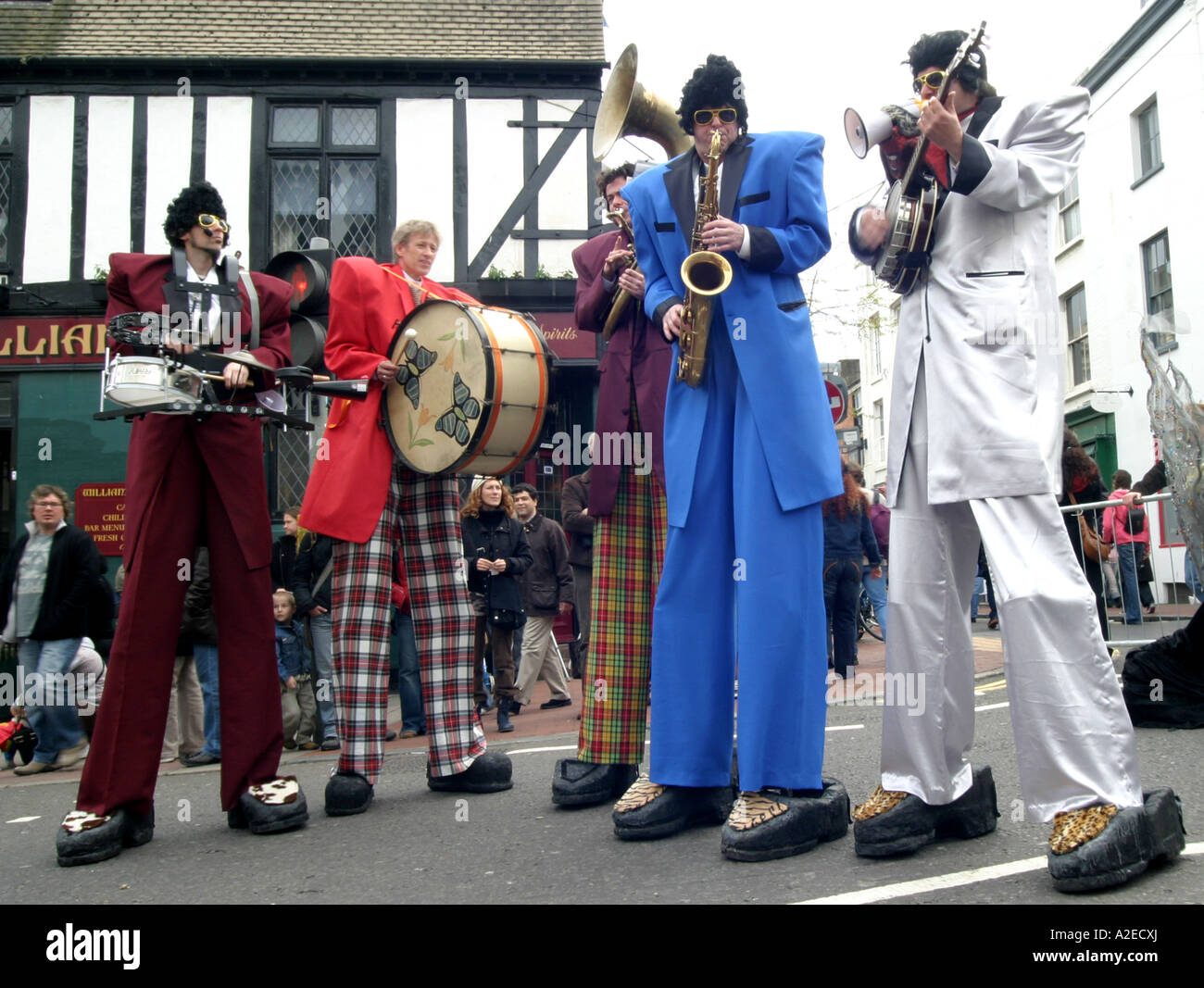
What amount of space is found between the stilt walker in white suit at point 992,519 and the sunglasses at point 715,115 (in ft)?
1.99

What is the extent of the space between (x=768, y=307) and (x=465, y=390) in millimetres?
1364

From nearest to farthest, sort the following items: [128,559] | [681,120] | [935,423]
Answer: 1. [935,423]
2. [681,120]
3. [128,559]

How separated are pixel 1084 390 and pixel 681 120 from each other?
22.7 meters

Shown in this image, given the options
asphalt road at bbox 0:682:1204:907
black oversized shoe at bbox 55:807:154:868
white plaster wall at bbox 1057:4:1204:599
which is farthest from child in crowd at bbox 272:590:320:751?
white plaster wall at bbox 1057:4:1204:599

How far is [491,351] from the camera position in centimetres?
443

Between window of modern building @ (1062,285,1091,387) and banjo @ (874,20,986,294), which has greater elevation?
window of modern building @ (1062,285,1091,387)

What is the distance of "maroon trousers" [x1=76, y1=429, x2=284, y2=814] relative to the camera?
3.99 m

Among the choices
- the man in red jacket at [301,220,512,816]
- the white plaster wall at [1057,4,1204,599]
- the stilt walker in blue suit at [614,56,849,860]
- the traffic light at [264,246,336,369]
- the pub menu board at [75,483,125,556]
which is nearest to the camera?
the stilt walker in blue suit at [614,56,849,860]

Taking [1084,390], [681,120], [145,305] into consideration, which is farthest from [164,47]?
[1084,390]

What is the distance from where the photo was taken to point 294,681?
8172 mm

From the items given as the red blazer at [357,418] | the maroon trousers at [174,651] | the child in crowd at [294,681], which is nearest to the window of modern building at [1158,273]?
the child in crowd at [294,681]
